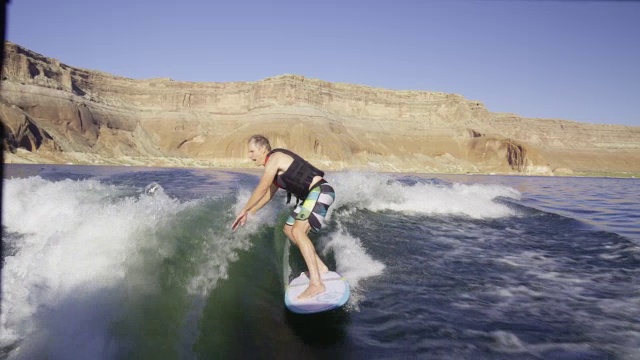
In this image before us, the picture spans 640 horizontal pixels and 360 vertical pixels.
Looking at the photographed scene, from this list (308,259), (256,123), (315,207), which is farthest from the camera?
(256,123)

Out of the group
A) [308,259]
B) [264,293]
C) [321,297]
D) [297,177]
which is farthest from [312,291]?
[297,177]

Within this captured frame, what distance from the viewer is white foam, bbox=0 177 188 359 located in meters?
3.38

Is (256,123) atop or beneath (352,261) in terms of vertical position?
atop

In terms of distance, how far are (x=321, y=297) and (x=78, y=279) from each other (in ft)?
8.38

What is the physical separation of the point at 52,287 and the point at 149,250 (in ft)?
Result: 3.46

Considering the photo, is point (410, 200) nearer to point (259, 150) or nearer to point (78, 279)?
point (259, 150)

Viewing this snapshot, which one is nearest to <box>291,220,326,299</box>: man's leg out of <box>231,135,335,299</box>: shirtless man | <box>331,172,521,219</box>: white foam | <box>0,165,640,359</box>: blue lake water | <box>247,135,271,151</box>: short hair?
<box>231,135,335,299</box>: shirtless man

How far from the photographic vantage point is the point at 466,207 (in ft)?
45.0

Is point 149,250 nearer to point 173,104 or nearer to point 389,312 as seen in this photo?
point 389,312

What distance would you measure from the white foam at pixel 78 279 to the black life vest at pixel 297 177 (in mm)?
1641

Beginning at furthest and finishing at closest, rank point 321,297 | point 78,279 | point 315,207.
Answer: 1. point 315,207
2. point 321,297
3. point 78,279

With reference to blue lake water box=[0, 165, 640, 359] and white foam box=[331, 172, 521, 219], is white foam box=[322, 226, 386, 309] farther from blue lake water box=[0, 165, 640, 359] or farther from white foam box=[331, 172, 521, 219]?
white foam box=[331, 172, 521, 219]

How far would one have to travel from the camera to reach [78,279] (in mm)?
4055

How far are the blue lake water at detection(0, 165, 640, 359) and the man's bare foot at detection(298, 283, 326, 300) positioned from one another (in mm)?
263
